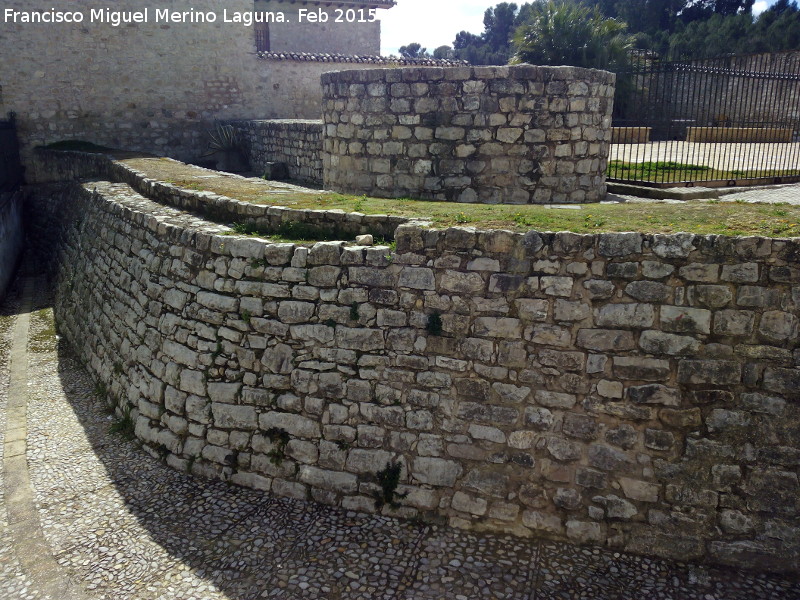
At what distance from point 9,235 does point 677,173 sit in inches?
567

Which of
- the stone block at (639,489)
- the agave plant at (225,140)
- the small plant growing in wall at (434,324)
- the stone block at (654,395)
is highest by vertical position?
the agave plant at (225,140)

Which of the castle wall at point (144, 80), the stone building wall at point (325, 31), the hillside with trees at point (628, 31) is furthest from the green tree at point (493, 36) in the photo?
the castle wall at point (144, 80)

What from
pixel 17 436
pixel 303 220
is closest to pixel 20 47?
pixel 17 436

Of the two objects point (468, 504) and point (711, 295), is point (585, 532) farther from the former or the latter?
point (711, 295)

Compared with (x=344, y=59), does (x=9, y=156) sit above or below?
below

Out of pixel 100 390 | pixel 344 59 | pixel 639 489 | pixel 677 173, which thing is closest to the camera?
pixel 639 489

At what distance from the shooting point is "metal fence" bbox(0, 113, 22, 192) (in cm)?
1667

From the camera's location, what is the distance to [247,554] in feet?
17.8

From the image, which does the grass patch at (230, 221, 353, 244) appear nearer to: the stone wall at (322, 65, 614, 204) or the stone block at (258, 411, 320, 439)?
the stone block at (258, 411, 320, 439)

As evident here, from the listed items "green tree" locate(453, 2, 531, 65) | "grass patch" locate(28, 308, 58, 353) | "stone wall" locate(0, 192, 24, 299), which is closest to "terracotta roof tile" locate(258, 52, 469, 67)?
"stone wall" locate(0, 192, 24, 299)

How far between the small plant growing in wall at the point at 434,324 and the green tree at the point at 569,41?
611 inches

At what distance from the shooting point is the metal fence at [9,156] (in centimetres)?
1667

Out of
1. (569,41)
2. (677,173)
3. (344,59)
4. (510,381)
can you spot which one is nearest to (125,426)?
(510,381)

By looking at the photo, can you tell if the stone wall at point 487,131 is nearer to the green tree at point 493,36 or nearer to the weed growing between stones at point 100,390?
the weed growing between stones at point 100,390
